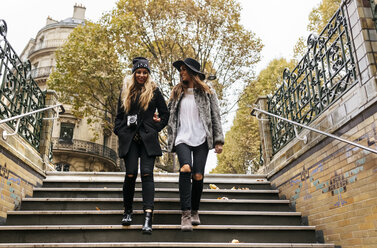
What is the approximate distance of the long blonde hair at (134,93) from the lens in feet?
12.1

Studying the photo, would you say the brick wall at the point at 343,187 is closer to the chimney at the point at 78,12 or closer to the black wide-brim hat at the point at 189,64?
the black wide-brim hat at the point at 189,64

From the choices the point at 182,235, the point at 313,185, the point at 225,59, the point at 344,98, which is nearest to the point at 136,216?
the point at 182,235

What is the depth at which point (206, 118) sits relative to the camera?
3.86 metres

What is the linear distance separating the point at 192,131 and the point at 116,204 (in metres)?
1.85

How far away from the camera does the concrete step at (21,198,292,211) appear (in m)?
4.64

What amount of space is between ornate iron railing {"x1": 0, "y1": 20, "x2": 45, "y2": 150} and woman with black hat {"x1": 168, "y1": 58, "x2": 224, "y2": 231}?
8.49 feet

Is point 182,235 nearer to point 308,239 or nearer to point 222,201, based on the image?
point 222,201

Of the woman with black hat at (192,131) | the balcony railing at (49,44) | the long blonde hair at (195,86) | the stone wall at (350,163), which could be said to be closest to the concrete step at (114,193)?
the stone wall at (350,163)

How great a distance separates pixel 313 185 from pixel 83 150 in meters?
22.8

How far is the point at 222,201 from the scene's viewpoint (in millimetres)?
4898

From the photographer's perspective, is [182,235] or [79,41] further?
[79,41]

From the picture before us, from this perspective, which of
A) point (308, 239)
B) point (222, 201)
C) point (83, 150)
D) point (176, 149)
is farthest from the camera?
point (83, 150)

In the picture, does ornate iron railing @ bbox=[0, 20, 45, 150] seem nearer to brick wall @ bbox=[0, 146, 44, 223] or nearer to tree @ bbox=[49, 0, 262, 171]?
brick wall @ bbox=[0, 146, 44, 223]

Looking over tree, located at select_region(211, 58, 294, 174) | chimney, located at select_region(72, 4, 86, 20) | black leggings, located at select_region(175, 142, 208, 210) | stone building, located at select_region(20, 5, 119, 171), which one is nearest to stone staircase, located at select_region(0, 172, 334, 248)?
black leggings, located at select_region(175, 142, 208, 210)
